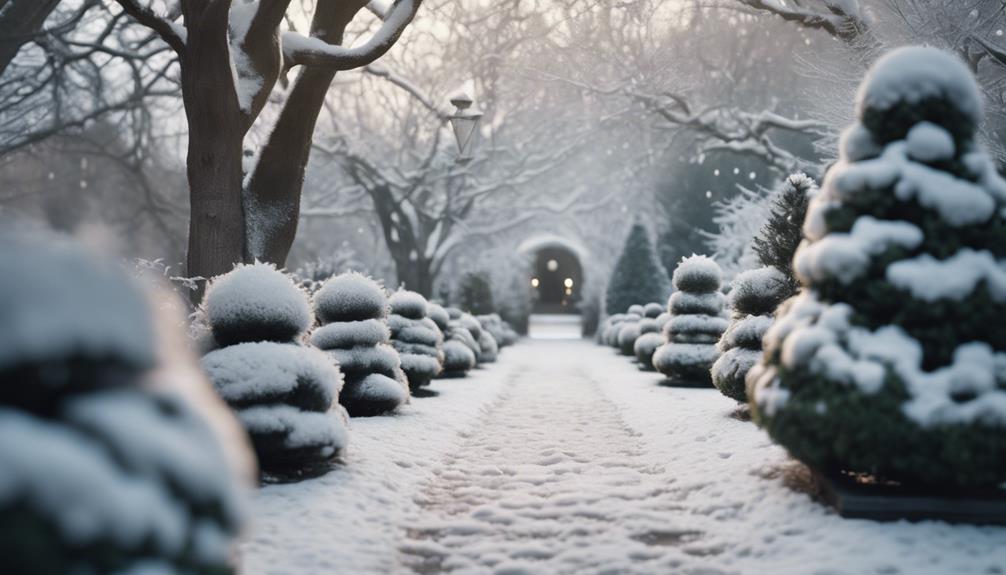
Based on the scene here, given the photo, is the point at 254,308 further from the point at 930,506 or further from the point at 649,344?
the point at 649,344

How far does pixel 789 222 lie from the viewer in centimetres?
964

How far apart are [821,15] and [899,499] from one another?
475 inches

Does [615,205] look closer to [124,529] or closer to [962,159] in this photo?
[962,159]

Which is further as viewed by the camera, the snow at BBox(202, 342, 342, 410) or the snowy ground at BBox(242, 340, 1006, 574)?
the snow at BBox(202, 342, 342, 410)

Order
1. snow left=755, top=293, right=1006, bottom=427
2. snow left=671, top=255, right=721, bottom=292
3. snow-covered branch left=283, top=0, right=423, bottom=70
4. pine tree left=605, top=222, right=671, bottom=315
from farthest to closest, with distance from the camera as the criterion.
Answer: pine tree left=605, top=222, right=671, bottom=315 → snow left=671, top=255, right=721, bottom=292 → snow-covered branch left=283, top=0, right=423, bottom=70 → snow left=755, top=293, right=1006, bottom=427

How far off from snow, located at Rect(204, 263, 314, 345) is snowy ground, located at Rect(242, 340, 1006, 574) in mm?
1453

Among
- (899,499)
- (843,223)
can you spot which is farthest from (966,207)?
(899,499)

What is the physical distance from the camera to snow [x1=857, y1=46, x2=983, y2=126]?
17.4 feet

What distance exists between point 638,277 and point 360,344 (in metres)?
20.9

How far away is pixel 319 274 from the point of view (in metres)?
24.6

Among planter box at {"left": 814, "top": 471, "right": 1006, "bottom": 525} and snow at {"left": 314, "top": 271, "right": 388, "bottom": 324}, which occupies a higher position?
snow at {"left": 314, "top": 271, "right": 388, "bottom": 324}

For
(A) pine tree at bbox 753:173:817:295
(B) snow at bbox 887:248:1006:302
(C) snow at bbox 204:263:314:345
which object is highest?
(A) pine tree at bbox 753:173:817:295

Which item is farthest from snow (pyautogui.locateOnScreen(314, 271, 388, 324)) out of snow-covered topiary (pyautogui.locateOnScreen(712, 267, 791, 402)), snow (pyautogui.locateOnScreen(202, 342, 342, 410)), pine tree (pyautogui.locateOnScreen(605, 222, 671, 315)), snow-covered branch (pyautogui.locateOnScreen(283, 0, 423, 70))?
pine tree (pyautogui.locateOnScreen(605, 222, 671, 315))

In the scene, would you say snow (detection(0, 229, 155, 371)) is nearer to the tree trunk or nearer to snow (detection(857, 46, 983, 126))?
snow (detection(857, 46, 983, 126))
